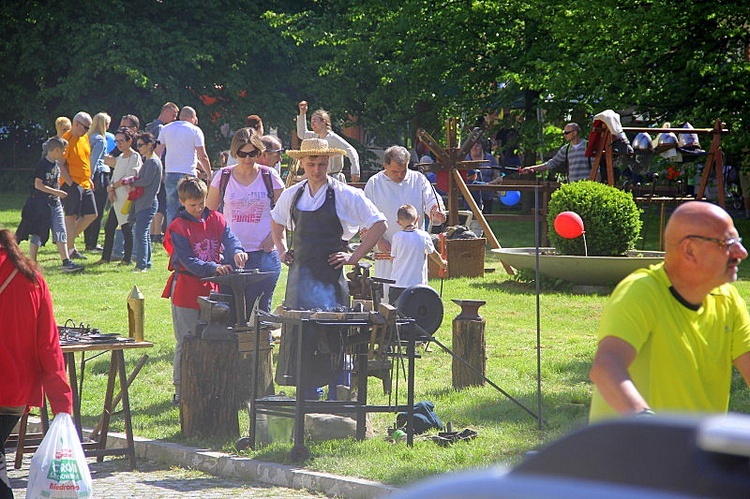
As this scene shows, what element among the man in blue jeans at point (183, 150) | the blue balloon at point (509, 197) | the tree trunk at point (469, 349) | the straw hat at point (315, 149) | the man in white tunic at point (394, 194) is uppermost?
the man in blue jeans at point (183, 150)

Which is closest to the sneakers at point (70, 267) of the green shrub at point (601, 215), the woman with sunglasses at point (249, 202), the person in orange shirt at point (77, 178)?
the person in orange shirt at point (77, 178)

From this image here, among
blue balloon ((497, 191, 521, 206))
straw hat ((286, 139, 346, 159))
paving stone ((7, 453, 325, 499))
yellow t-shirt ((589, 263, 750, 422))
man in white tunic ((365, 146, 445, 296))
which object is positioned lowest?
paving stone ((7, 453, 325, 499))

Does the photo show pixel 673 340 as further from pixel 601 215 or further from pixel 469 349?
pixel 601 215

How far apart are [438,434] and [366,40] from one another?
79.0ft

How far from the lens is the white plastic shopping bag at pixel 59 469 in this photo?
632cm

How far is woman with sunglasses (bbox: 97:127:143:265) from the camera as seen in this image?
18250 millimetres

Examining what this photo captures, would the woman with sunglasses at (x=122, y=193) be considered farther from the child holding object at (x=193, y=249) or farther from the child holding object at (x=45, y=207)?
the child holding object at (x=193, y=249)

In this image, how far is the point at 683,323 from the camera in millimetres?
4547

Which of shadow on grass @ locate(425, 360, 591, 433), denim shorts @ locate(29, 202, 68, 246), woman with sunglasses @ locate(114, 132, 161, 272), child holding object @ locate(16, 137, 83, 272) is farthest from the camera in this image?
woman with sunglasses @ locate(114, 132, 161, 272)

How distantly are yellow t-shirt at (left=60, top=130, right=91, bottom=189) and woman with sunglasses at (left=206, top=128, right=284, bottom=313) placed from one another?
8421 millimetres

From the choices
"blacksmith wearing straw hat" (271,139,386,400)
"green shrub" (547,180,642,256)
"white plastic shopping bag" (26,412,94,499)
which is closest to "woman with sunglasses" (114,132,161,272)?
"green shrub" (547,180,642,256)

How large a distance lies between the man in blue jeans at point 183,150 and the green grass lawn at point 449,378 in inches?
54.0

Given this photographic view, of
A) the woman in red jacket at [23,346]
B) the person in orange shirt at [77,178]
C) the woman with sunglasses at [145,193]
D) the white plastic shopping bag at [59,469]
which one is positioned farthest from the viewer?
the person in orange shirt at [77,178]

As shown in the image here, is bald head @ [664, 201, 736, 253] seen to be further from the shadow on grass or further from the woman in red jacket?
the shadow on grass
